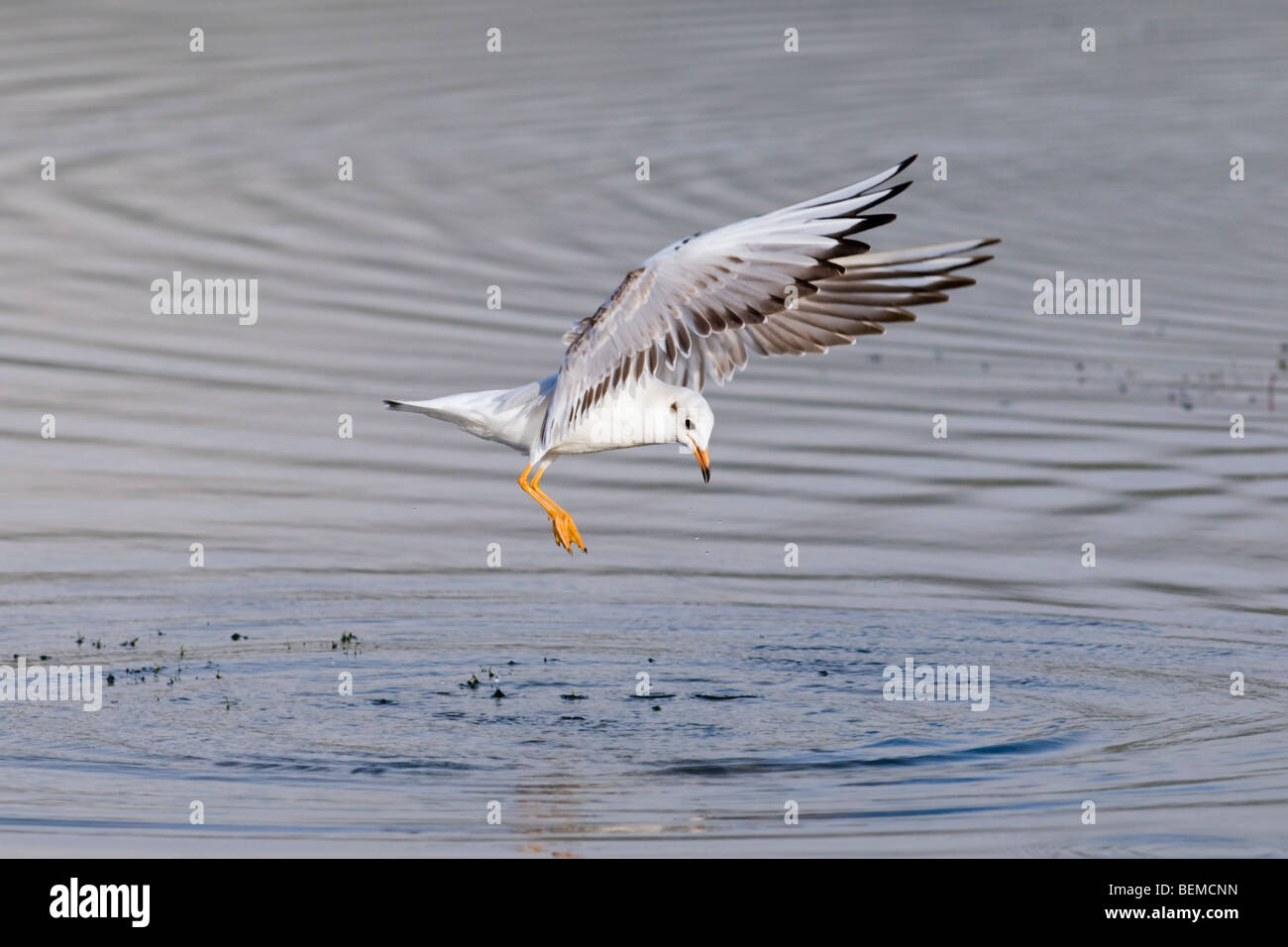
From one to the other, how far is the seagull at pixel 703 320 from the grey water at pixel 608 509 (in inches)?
58.7

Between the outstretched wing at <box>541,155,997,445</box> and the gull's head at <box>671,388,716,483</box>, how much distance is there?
29 cm

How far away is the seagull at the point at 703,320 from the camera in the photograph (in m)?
9.77

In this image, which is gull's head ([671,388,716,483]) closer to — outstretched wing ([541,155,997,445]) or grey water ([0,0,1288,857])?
outstretched wing ([541,155,997,445])

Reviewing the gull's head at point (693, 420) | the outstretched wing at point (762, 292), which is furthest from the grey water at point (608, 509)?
the outstretched wing at point (762, 292)

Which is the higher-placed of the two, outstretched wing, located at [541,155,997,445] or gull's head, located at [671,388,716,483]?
outstretched wing, located at [541,155,997,445]

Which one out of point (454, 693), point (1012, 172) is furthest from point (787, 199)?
point (454, 693)

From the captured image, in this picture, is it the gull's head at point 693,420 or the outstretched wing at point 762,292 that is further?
the gull's head at point 693,420

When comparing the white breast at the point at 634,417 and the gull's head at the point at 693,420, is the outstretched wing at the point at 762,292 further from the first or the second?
the gull's head at the point at 693,420

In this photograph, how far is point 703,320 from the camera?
9.88 metres

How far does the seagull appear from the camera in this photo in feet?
32.0

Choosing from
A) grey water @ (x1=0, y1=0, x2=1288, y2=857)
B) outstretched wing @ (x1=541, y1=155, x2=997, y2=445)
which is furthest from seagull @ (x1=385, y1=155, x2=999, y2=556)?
grey water @ (x1=0, y1=0, x2=1288, y2=857)

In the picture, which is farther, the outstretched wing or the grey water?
the grey water

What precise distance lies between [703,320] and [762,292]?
0.28 m

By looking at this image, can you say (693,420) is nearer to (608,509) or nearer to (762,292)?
(762,292)
